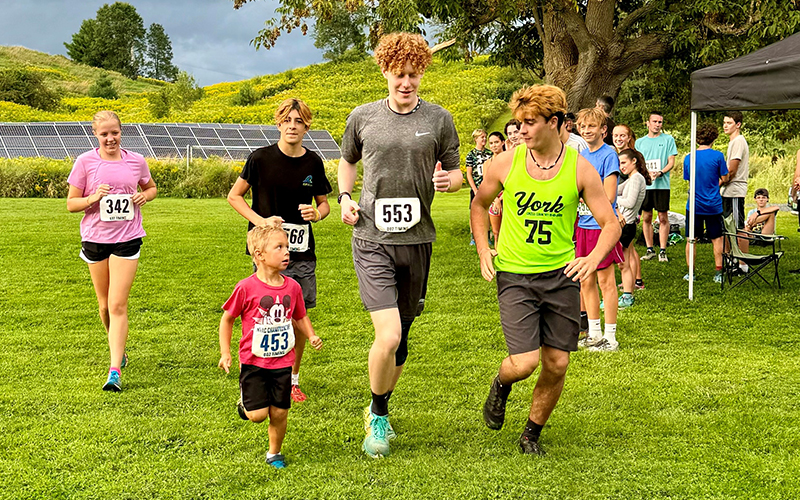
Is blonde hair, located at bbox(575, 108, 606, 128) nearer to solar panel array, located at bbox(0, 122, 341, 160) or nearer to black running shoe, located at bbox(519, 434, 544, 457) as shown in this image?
black running shoe, located at bbox(519, 434, 544, 457)

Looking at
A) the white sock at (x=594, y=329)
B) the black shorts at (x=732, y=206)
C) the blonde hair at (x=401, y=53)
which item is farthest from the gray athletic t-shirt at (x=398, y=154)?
the black shorts at (x=732, y=206)

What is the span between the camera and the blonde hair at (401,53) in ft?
14.0

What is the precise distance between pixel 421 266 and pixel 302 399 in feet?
5.15

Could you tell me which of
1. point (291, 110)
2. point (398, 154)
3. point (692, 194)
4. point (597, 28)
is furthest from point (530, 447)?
point (597, 28)

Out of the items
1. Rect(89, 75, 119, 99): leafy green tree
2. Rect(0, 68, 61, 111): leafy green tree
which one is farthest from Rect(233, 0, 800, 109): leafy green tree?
Rect(89, 75, 119, 99): leafy green tree

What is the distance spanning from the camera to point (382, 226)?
4.40m

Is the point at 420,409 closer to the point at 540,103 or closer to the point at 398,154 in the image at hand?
the point at 398,154

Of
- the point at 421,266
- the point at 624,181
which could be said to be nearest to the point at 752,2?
the point at 624,181

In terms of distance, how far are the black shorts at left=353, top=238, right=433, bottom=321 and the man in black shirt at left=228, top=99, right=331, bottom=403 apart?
2.70 feet

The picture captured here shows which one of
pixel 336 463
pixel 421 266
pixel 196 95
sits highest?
pixel 196 95

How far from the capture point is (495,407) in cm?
462

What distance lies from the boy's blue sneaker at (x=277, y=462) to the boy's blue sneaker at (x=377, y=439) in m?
0.47

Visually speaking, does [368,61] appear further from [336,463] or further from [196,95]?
[336,463]

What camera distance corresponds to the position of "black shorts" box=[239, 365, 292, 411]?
165 inches
